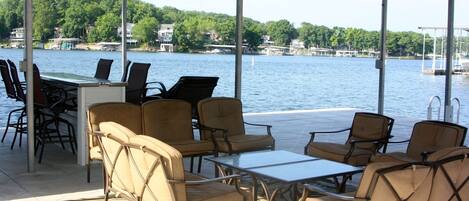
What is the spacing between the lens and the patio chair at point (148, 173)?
3137 millimetres

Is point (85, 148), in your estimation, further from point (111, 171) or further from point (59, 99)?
point (111, 171)

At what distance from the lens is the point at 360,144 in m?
5.39

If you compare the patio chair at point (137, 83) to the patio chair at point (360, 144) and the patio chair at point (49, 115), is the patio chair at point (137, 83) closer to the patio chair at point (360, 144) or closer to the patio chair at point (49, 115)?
the patio chair at point (49, 115)

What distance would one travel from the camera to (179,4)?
31.8m

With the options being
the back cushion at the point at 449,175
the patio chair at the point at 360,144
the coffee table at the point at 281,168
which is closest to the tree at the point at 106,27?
the patio chair at the point at 360,144

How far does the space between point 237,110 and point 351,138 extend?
1093mm

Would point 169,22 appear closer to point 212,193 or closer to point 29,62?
point 29,62

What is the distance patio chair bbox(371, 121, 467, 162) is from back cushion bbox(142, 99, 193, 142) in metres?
1.65

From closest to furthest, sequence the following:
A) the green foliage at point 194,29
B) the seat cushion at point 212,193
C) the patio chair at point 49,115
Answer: the seat cushion at point 212,193, the patio chair at point 49,115, the green foliage at point 194,29

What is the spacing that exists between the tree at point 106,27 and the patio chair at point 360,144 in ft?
35.3

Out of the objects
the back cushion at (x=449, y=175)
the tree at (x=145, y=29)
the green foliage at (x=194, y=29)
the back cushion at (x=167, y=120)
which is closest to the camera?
the back cushion at (x=449, y=175)

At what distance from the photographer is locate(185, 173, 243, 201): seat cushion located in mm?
3341

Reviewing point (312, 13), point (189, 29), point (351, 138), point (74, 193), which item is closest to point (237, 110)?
point (351, 138)

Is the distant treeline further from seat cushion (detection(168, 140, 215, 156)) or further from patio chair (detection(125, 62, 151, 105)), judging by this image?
seat cushion (detection(168, 140, 215, 156))
